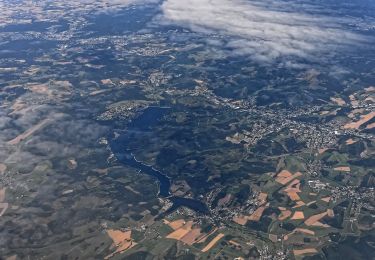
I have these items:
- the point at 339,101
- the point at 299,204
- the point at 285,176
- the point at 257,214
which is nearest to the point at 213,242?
the point at 257,214

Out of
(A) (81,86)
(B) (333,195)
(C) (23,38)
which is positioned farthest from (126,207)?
(C) (23,38)

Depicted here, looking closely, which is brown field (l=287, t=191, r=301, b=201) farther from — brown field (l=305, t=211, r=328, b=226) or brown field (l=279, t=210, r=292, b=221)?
brown field (l=305, t=211, r=328, b=226)

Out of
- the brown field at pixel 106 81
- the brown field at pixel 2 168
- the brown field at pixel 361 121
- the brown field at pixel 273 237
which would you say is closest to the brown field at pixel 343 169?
the brown field at pixel 361 121

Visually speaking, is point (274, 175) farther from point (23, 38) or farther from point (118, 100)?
point (23, 38)

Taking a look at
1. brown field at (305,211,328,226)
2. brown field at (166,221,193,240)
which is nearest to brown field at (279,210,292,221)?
brown field at (305,211,328,226)

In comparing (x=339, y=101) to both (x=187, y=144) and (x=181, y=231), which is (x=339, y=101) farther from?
(x=181, y=231)

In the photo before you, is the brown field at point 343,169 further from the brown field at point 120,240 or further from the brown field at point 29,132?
the brown field at point 29,132
